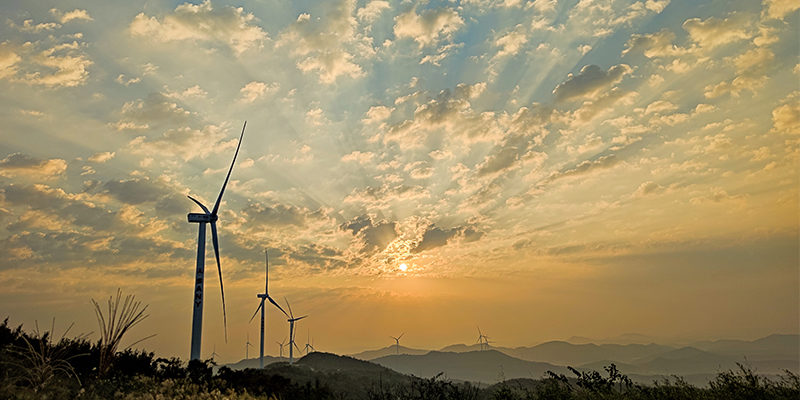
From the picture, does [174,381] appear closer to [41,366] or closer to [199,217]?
[41,366]

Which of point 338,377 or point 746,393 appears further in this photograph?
point 338,377

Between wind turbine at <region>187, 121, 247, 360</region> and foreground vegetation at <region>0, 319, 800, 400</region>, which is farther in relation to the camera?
wind turbine at <region>187, 121, 247, 360</region>

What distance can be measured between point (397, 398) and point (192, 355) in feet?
64.0

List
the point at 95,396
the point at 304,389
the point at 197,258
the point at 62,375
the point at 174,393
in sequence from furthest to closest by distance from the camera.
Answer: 1. the point at 197,258
2. the point at 304,389
3. the point at 62,375
4. the point at 174,393
5. the point at 95,396

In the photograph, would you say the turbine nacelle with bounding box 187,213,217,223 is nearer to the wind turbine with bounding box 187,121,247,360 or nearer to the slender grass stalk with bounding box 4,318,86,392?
the wind turbine with bounding box 187,121,247,360

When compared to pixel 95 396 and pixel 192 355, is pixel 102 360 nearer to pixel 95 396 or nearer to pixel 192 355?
pixel 95 396

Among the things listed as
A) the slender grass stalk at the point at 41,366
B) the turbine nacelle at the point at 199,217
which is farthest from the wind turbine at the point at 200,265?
the slender grass stalk at the point at 41,366

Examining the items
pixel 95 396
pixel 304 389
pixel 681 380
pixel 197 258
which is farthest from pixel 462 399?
pixel 197 258

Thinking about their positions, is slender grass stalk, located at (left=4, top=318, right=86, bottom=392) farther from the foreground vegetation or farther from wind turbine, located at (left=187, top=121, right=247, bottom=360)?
wind turbine, located at (left=187, top=121, right=247, bottom=360)

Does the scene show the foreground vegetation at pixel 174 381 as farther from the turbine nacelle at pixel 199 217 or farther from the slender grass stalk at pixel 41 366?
the turbine nacelle at pixel 199 217

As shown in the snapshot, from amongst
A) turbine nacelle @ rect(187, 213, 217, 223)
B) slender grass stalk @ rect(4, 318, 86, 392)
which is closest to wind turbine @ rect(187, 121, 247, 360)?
turbine nacelle @ rect(187, 213, 217, 223)

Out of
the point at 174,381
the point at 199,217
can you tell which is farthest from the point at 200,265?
the point at 174,381

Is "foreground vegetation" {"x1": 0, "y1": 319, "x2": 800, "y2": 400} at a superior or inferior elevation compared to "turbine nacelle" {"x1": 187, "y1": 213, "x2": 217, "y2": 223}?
inferior

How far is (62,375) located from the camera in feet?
60.8
